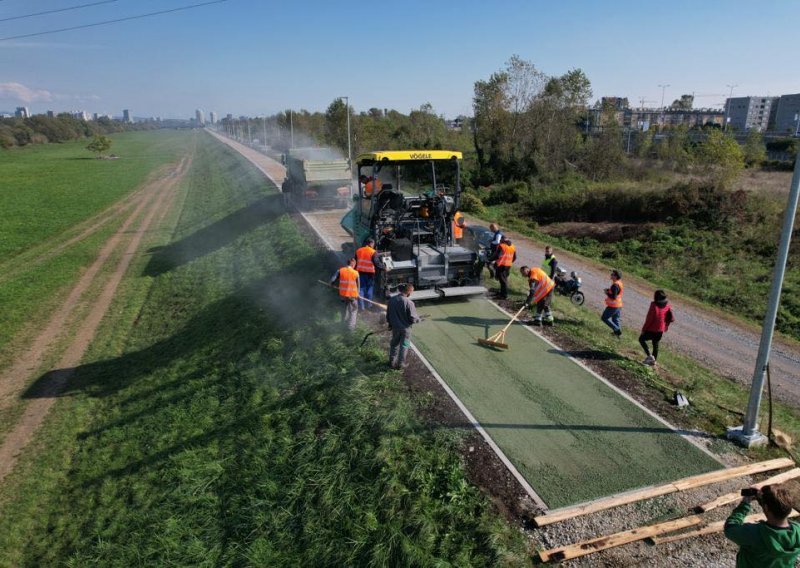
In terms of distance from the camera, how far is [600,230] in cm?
2823

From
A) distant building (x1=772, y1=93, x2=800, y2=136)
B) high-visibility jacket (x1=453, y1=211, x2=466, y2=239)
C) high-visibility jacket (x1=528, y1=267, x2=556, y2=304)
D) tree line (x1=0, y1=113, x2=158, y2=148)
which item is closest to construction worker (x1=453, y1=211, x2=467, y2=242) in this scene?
high-visibility jacket (x1=453, y1=211, x2=466, y2=239)

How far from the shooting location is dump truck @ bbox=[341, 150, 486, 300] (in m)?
12.6

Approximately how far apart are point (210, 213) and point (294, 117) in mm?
45405

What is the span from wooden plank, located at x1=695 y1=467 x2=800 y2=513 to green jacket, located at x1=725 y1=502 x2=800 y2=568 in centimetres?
209

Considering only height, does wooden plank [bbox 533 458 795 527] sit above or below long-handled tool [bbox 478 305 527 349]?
below

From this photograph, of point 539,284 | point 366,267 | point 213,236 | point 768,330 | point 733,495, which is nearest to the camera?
point 733,495

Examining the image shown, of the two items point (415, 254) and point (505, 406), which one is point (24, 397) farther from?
point (505, 406)

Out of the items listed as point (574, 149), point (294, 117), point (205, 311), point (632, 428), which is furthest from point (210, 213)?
point (294, 117)

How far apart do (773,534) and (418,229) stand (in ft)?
32.7

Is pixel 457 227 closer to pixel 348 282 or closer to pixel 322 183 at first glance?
pixel 348 282

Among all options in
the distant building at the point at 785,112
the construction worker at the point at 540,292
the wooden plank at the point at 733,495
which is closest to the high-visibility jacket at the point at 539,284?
the construction worker at the point at 540,292

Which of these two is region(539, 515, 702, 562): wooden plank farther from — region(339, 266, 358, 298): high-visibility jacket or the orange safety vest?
the orange safety vest

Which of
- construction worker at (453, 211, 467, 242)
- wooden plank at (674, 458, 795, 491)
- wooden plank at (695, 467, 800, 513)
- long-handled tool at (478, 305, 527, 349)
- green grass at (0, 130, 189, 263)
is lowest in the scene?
green grass at (0, 130, 189, 263)

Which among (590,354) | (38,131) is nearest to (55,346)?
(590,354)
